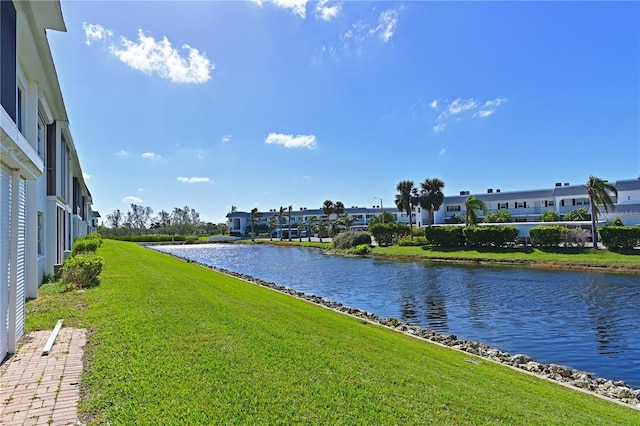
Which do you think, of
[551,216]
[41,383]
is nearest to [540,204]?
[551,216]

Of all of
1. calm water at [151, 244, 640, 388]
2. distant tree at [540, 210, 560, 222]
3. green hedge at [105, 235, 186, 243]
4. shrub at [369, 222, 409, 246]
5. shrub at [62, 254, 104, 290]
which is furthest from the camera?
green hedge at [105, 235, 186, 243]

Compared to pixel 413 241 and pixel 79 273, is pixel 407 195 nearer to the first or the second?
pixel 413 241

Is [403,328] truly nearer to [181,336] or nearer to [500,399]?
[500,399]

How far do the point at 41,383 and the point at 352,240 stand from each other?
52.3 m

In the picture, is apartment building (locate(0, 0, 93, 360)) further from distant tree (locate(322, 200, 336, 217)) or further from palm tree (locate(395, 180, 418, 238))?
distant tree (locate(322, 200, 336, 217))

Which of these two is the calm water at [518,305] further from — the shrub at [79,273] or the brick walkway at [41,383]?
the brick walkway at [41,383]

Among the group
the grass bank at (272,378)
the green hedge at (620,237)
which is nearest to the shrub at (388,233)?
the green hedge at (620,237)

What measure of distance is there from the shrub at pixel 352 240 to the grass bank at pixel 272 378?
46.3 metres

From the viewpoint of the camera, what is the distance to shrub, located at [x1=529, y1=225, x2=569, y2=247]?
3991 centimetres

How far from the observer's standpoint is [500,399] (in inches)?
256

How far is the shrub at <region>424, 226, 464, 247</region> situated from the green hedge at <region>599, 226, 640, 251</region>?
1388 centimetres

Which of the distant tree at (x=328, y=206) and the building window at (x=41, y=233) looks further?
the distant tree at (x=328, y=206)

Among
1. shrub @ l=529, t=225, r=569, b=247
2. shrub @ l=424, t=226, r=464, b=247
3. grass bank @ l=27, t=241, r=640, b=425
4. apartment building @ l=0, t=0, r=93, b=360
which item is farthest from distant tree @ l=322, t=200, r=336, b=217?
grass bank @ l=27, t=241, r=640, b=425

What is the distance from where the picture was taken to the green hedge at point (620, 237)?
35312mm
